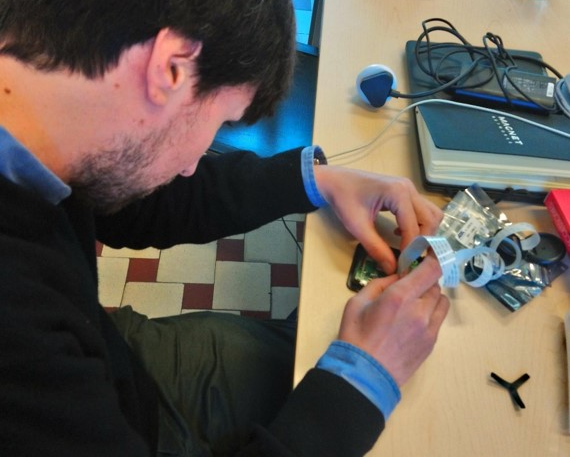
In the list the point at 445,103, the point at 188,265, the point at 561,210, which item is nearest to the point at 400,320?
the point at 561,210

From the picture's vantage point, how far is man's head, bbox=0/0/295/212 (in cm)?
47

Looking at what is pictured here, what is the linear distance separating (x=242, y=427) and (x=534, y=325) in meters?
0.42

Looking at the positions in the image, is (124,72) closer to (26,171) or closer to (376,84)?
(26,171)

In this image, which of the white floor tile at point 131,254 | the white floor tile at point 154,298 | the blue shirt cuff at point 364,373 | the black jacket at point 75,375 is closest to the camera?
the black jacket at point 75,375

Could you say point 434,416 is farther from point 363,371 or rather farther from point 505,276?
point 505,276

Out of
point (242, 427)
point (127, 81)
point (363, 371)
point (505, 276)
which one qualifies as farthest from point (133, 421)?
point (505, 276)

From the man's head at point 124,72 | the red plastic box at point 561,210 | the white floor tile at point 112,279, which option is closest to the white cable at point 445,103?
the red plastic box at point 561,210

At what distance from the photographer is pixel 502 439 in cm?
54

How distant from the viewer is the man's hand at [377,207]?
679 mm

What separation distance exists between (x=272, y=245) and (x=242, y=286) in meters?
0.19

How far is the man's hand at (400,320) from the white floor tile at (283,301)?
0.91 m

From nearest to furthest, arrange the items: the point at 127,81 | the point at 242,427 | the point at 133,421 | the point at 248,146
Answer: the point at 127,81, the point at 133,421, the point at 242,427, the point at 248,146

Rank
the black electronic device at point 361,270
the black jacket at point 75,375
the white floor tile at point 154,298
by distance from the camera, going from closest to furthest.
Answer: the black jacket at point 75,375, the black electronic device at point 361,270, the white floor tile at point 154,298

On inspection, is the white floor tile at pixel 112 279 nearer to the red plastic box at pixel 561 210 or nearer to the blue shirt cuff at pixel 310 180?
the blue shirt cuff at pixel 310 180
